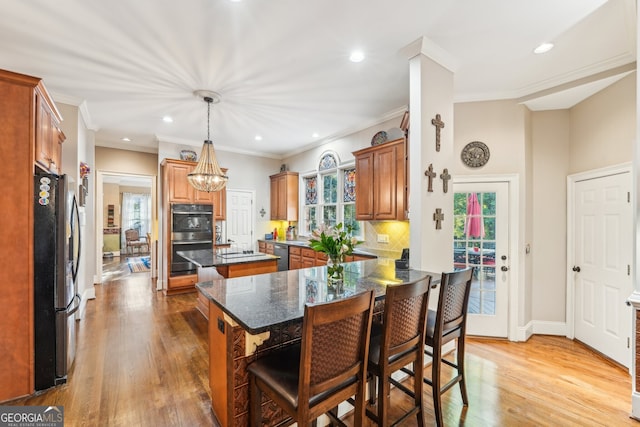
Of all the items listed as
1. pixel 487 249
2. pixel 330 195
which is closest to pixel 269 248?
pixel 330 195

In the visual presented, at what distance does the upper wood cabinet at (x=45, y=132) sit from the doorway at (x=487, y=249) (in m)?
4.23

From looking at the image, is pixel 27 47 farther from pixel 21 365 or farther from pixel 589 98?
pixel 589 98

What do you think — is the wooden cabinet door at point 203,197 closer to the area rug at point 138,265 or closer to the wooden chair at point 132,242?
the area rug at point 138,265

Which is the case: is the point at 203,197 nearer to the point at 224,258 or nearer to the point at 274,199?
the point at 274,199

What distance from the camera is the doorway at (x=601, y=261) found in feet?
9.37

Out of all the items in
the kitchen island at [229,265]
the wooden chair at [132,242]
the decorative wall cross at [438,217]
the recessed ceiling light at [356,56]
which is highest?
the recessed ceiling light at [356,56]

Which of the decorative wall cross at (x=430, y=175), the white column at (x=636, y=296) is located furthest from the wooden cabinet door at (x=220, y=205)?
the white column at (x=636, y=296)

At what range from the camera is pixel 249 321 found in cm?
138

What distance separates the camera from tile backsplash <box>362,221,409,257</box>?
4.24 meters

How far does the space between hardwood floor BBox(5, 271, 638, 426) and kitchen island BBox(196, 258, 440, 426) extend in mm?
637

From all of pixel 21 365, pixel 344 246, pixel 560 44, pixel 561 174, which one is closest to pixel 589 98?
pixel 561 174

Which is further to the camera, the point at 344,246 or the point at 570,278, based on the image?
the point at 570,278

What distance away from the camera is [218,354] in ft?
5.84

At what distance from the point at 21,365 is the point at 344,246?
2.68m
